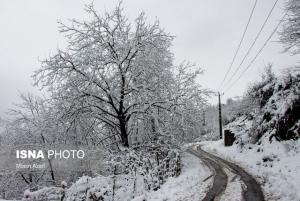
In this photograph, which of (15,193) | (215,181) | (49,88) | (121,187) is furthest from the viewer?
(15,193)

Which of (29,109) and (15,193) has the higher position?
(29,109)

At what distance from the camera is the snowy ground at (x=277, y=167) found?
30.6 feet

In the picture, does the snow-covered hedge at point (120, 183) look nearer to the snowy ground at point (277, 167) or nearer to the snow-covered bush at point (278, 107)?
the snowy ground at point (277, 167)

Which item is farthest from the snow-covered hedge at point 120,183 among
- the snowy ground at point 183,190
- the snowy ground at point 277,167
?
the snowy ground at point 277,167

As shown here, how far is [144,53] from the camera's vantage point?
14891 millimetres

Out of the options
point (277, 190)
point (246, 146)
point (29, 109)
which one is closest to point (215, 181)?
point (277, 190)

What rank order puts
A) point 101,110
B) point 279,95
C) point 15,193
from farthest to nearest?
point 15,193 < point 279,95 < point 101,110

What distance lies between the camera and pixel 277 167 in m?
13.0

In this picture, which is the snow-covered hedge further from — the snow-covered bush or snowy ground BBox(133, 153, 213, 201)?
the snow-covered bush

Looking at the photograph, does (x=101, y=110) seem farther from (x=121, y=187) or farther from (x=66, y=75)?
(x=121, y=187)

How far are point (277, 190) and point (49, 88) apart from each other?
11.4m

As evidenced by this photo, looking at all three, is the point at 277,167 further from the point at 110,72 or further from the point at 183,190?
the point at 110,72

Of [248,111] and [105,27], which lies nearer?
[105,27]

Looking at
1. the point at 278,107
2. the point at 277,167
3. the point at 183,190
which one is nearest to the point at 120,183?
the point at 183,190
